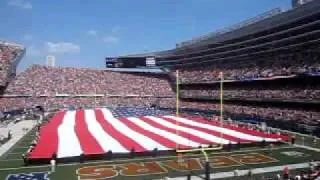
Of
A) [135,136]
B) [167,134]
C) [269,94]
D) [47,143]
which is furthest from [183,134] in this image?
[269,94]

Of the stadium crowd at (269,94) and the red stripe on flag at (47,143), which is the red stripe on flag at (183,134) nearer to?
the red stripe on flag at (47,143)

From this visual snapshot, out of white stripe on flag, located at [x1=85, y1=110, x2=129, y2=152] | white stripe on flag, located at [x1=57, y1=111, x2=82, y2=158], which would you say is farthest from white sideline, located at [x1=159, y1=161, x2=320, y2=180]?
white stripe on flag, located at [x1=57, y1=111, x2=82, y2=158]

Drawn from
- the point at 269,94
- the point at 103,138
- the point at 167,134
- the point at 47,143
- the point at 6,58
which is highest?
the point at 6,58

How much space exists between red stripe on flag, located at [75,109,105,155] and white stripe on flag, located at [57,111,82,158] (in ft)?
1.07

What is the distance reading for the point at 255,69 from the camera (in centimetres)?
5250

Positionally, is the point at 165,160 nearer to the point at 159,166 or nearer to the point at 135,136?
the point at 159,166

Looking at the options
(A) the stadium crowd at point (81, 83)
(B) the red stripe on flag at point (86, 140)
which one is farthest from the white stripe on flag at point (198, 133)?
(A) the stadium crowd at point (81, 83)

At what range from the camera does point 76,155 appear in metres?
23.4

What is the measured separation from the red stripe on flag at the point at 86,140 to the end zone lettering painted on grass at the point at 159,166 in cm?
288

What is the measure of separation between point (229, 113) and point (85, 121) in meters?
16.9

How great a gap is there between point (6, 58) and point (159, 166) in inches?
1847

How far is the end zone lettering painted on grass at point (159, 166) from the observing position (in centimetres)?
2030

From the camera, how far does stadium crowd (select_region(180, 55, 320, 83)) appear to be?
41.6m

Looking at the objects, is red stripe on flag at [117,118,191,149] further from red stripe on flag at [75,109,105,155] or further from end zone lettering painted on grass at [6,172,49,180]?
end zone lettering painted on grass at [6,172,49,180]
